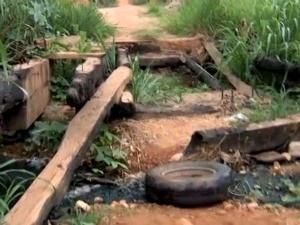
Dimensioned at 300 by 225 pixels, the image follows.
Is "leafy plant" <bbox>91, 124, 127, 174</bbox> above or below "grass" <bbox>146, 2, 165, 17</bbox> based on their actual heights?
above

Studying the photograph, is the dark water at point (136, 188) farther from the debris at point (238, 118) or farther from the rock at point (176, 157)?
the debris at point (238, 118)

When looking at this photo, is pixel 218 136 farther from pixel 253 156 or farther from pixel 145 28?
pixel 145 28

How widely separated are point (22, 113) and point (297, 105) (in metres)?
2.19

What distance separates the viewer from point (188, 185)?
446 centimetres

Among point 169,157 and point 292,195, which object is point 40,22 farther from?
point 292,195

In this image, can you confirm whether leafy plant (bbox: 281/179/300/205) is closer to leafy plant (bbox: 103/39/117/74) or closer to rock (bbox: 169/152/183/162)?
rock (bbox: 169/152/183/162)

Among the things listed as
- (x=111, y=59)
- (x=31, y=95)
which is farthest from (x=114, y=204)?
(x=111, y=59)

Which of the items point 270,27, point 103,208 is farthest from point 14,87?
point 270,27

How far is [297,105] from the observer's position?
6.36 m

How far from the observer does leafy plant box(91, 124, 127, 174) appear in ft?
17.0

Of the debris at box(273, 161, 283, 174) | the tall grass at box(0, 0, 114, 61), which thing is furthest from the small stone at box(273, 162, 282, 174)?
the tall grass at box(0, 0, 114, 61)

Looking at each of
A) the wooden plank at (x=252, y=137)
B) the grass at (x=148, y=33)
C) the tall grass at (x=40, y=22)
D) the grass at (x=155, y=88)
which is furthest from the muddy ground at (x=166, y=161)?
the grass at (x=148, y=33)

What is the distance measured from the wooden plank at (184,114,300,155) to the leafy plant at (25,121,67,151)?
1.01m

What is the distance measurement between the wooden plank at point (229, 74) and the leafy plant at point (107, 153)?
5.90 feet
